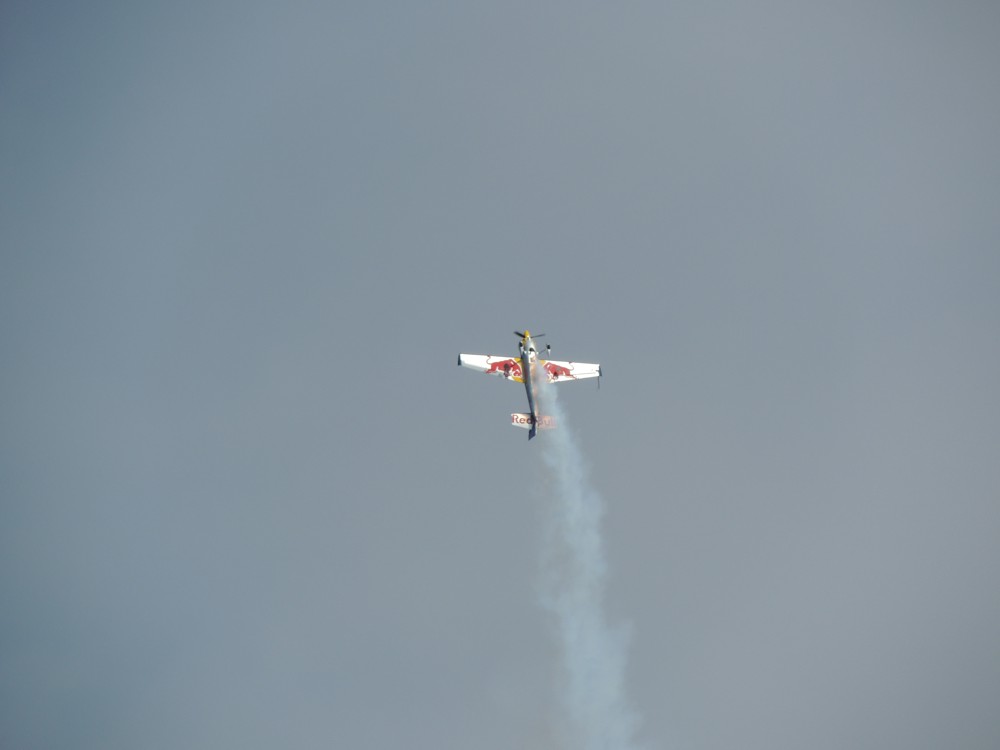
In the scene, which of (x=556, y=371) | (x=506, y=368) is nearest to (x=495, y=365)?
(x=506, y=368)

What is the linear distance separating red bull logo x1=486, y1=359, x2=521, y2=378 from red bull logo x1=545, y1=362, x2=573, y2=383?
2586 mm

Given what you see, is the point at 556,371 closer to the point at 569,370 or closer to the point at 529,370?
the point at 569,370

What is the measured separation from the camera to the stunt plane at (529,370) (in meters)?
61.9

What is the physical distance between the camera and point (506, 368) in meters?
66.2

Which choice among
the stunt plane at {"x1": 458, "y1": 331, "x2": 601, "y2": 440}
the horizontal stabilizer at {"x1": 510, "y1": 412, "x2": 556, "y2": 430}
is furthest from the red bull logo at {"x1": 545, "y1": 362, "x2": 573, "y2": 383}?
the horizontal stabilizer at {"x1": 510, "y1": 412, "x2": 556, "y2": 430}

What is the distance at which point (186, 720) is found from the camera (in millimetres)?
97312

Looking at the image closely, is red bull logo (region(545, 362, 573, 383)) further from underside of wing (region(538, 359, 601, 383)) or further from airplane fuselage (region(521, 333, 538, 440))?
airplane fuselage (region(521, 333, 538, 440))

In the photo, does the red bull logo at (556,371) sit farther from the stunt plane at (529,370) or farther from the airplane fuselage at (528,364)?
the airplane fuselage at (528,364)

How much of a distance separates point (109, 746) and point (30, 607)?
25925 millimetres

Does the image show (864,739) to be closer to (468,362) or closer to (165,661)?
(468,362)

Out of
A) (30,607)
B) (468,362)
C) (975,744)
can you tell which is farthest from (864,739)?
(30,607)

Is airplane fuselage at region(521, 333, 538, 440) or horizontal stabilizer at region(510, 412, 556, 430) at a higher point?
airplane fuselage at region(521, 333, 538, 440)

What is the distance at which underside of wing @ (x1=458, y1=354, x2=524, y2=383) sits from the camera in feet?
216

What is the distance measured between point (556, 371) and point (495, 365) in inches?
186
